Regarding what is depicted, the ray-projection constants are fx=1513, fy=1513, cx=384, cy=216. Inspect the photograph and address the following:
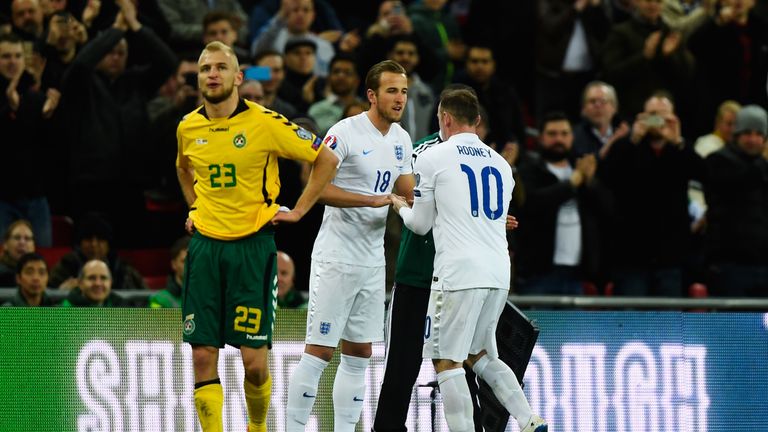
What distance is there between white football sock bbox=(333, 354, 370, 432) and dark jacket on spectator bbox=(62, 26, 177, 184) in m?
5.07

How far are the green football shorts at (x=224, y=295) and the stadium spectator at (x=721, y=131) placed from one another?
25.5 ft

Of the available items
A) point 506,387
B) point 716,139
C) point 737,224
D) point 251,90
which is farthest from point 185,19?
point 506,387

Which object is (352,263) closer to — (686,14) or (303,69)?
(303,69)

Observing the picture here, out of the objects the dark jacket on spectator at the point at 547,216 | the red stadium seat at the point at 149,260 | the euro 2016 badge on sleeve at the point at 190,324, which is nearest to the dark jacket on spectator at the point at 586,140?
the dark jacket on spectator at the point at 547,216

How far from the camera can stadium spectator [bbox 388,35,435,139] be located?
51.2 ft

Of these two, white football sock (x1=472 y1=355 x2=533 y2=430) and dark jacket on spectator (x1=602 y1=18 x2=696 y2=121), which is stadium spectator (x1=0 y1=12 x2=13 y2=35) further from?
white football sock (x1=472 y1=355 x2=533 y2=430)

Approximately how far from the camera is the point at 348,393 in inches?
416

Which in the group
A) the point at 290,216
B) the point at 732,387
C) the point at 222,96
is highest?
the point at 222,96

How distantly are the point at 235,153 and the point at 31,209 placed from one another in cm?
529

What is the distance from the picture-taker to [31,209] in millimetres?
14617

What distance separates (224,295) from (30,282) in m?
3.24

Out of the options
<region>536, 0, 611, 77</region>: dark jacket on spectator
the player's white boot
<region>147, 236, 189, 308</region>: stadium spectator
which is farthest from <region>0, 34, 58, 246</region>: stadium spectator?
the player's white boot

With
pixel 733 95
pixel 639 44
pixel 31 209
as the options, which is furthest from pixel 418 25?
pixel 31 209

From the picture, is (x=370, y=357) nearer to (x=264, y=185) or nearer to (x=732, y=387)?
(x=264, y=185)
